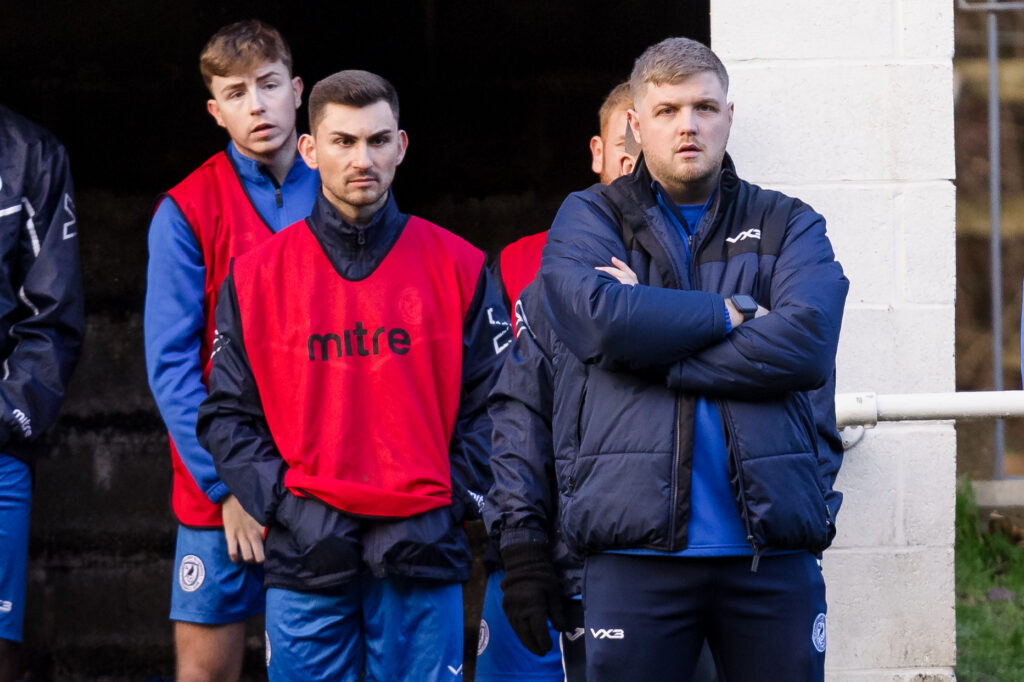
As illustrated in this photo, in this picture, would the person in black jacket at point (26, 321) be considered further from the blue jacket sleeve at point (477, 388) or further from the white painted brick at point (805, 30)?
the white painted brick at point (805, 30)

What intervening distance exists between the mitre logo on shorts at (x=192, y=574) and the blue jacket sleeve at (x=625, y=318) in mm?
1402

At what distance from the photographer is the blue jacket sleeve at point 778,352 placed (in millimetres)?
2496

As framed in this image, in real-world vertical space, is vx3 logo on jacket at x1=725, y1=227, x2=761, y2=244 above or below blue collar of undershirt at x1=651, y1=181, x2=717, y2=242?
below

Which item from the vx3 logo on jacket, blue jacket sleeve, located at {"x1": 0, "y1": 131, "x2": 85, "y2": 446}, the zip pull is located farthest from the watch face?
blue jacket sleeve, located at {"x1": 0, "y1": 131, "x2": 85, "y2": 446}

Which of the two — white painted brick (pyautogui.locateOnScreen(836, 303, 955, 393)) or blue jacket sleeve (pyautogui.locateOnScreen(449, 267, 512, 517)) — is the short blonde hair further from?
white painted brick (pyautogui.locateOnScreen(836, 303, 955, 393))

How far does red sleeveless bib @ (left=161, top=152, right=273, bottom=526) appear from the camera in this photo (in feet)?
11.8

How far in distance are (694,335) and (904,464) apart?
1.27 m

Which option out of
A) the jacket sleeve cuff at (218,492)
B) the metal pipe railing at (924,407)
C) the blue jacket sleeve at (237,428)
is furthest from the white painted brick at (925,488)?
the jacket sleeve cuff at (218,492)

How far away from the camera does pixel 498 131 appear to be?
218 inches

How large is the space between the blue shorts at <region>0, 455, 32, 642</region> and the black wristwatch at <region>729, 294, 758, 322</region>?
2.01 m

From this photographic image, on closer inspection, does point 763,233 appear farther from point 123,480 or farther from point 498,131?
point 123,480

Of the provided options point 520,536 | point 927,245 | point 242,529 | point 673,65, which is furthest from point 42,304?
point 927,245

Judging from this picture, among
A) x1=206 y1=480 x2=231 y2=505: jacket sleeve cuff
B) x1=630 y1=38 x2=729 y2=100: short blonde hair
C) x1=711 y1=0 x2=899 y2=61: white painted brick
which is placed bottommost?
x1=206 y1=480 x2=231 y2=505: jacket sleeve cuff

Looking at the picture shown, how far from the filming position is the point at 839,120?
3.56m
